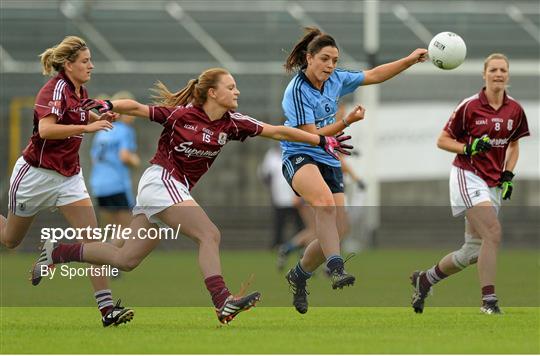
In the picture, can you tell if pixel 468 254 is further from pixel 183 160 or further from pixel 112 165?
pixel 112 165

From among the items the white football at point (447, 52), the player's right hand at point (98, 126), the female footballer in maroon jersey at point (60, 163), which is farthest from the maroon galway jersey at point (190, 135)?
the white football at point (447, 52)

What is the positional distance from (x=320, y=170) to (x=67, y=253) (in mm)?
2192

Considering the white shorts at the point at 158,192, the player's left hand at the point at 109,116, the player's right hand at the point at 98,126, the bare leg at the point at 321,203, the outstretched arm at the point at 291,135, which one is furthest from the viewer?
the bare leg at the point at 321,203

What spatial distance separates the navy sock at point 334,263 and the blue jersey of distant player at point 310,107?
3.09 feet

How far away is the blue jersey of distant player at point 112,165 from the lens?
16.3 metres

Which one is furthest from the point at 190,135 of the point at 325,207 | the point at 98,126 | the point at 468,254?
the point at 468,254

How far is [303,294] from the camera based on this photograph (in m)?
10.3

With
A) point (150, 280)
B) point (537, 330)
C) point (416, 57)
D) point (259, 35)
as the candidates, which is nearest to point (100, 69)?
point (259, 35)

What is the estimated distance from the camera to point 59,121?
9.16 meters

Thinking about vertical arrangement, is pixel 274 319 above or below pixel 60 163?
below

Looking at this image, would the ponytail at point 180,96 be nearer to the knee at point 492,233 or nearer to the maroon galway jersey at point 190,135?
the maroon galway jersey at point 190,135

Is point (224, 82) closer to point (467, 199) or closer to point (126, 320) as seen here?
point (126, 320)

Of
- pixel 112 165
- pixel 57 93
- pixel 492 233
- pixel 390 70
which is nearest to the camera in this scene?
pixel 57 93

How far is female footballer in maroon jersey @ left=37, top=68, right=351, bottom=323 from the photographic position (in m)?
9.02
